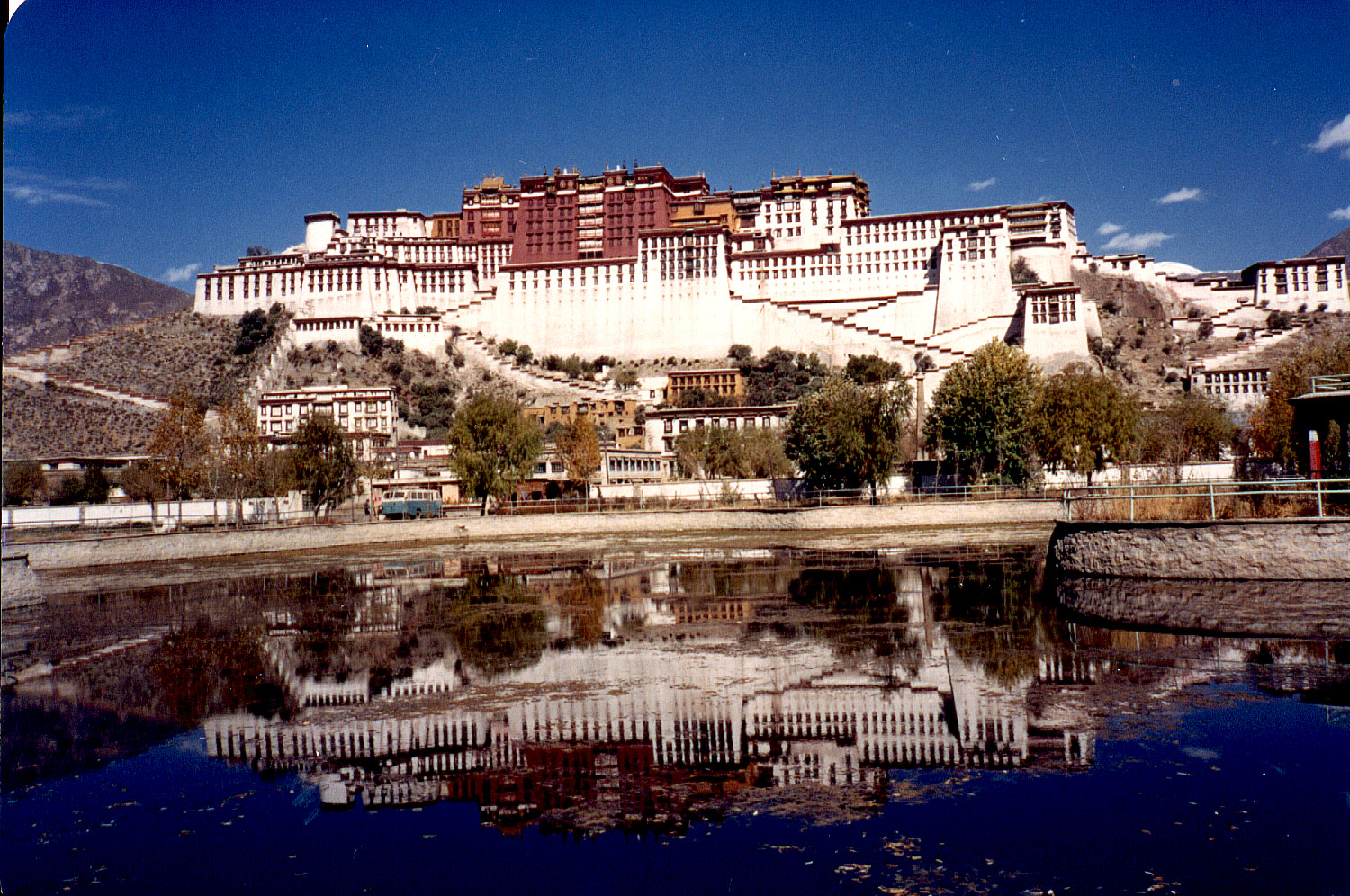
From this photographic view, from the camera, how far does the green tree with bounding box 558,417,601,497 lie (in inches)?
2272

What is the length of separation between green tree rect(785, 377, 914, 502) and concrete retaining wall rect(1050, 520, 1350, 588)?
25210 millimetres

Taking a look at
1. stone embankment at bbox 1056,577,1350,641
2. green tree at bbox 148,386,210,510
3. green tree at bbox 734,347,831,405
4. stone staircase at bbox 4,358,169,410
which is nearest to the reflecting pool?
stone embankment at bbox 1056,577,1350,641

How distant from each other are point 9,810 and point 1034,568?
17.7 metres

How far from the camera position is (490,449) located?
45531mm

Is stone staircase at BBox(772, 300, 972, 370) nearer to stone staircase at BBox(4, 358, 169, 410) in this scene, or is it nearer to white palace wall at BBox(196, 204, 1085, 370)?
white palace wall at BBox(196, 204, 1085, 370)

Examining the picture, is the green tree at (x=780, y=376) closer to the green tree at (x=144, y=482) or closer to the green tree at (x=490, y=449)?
the green tree at (x=490, y=449)

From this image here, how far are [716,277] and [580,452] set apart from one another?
1821 inches

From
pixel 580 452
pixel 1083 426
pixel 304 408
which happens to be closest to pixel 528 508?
pixel 580 452

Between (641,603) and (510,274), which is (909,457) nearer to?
(641,603)

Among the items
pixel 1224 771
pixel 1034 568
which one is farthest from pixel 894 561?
pixel 1224 771

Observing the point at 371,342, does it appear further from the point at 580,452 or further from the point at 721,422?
the point at 580,452

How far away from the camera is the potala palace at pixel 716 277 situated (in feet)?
315

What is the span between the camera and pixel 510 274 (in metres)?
103

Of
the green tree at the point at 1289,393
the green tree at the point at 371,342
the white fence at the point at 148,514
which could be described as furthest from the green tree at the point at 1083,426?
the green tree at the point at 371,342
